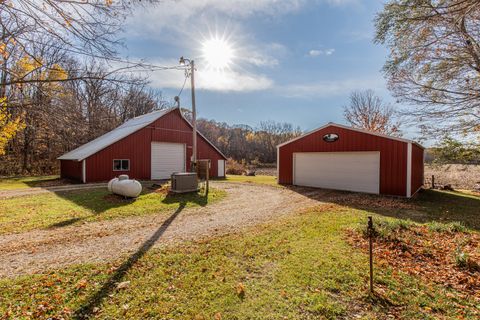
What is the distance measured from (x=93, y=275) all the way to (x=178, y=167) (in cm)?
1613

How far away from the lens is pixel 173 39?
10.4 m

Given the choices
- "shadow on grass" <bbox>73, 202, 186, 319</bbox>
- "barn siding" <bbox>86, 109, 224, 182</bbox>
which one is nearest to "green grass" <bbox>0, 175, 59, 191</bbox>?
"barn siding" <bbox>86, 109, 224, 182</bbox>

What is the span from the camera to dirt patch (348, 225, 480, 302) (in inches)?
154

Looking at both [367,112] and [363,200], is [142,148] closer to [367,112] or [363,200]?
[363,200]

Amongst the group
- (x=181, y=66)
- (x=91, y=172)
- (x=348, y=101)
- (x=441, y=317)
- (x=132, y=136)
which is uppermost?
(x=348, y=101)

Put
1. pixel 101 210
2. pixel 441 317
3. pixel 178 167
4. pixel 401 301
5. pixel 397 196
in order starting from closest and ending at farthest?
pixel 441 317, pixel 401 301, pixel 101 210, pixel 397 196, pixel 178 167

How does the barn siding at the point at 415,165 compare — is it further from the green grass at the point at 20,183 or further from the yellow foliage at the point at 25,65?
the green grass at the point at 20,183

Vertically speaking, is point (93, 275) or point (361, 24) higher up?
point (361, 24)

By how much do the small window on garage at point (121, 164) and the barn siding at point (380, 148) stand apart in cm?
1208

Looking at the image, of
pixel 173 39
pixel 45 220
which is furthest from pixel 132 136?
pixel 45 220

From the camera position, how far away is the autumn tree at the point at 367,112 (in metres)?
31.7

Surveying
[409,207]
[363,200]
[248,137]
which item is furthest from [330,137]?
[248,137]

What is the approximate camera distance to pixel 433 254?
4.79 metres

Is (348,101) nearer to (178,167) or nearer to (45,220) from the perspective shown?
(178,167)
